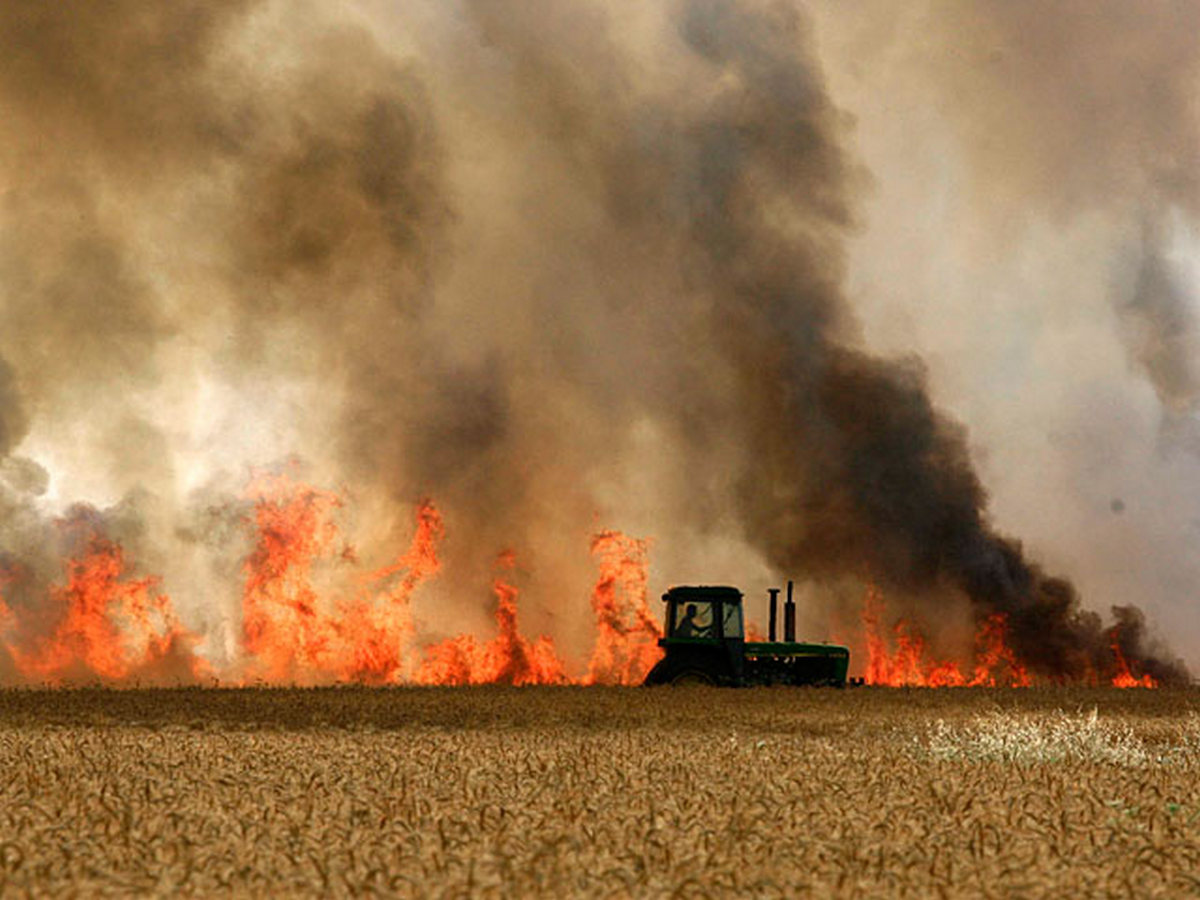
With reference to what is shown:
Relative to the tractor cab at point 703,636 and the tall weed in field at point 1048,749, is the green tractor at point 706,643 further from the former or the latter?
the tall weed in field at point 1048,749

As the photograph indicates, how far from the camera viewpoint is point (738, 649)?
4044cm

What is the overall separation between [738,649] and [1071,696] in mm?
8841

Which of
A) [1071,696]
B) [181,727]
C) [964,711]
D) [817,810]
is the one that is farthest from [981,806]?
[1071,696]

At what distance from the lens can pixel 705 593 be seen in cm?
4025

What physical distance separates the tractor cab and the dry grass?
39.9 feet

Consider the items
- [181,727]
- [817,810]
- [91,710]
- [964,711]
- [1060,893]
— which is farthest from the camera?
[964,711]

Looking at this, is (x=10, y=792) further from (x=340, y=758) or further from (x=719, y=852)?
(x=719, y=852)

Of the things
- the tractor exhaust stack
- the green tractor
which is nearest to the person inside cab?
the green tractor

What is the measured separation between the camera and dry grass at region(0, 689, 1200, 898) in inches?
440

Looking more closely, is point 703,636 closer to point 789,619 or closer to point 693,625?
point 693,625

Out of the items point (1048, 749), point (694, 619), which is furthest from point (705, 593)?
point (1048, 749)

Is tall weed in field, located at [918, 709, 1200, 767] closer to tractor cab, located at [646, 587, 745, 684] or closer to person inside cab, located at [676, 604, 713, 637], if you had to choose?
tractor cab, located at [646, 587, 745, 684]

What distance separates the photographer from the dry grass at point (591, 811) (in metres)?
11.2

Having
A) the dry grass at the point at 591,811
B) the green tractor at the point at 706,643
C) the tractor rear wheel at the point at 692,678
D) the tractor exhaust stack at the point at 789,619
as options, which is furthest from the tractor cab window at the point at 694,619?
the dry grass at the point at 591,811
